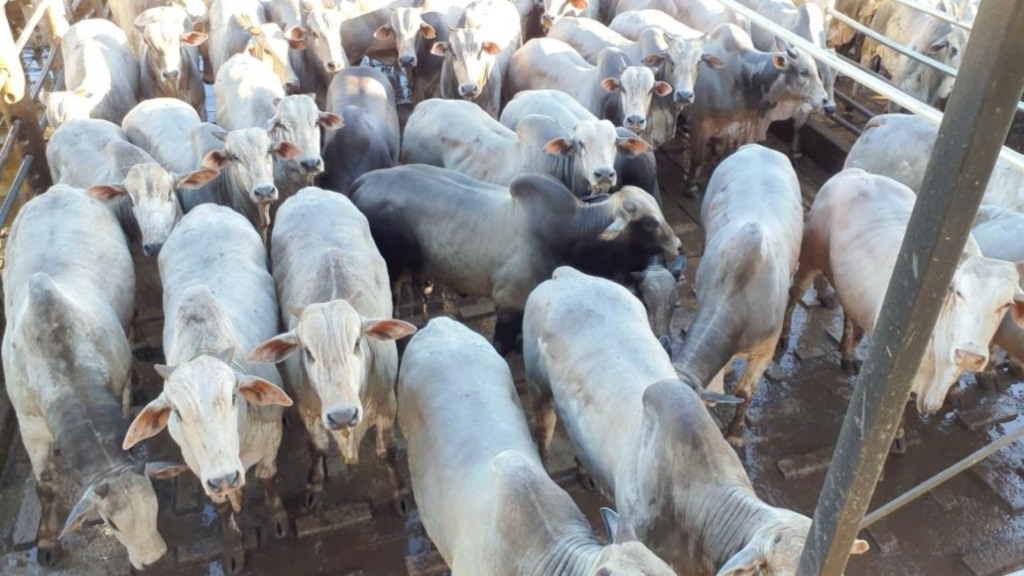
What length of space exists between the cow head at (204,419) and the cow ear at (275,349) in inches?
8.3

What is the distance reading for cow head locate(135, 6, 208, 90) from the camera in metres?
8.25

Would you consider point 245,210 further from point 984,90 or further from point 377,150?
point 984,90

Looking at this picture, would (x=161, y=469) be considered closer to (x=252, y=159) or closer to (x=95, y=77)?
(x=252, y=159)

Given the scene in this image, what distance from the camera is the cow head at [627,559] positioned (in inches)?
110

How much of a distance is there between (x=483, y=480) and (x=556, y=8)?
313 inches

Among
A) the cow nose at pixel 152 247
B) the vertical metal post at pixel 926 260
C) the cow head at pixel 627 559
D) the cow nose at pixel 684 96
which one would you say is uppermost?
the vertical metal post at pixel 926 260

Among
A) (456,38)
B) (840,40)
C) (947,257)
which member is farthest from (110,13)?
(947,257)

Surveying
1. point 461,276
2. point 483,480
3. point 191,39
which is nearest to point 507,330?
point 461,276

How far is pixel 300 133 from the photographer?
655cm

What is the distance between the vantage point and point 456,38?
27.4 ft

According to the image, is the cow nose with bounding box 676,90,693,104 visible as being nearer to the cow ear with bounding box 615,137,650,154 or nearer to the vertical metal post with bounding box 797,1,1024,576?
the cow ear with bounding box 615,137,650,154

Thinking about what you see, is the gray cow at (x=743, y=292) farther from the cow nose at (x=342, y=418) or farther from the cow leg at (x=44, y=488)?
the cow leg at (x=44, y=488)

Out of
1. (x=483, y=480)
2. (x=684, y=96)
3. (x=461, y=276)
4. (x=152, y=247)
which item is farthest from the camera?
(x=684, y=96)

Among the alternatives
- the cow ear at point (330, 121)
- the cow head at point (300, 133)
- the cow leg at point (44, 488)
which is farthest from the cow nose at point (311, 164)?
the cow leg at point (44, 488)
